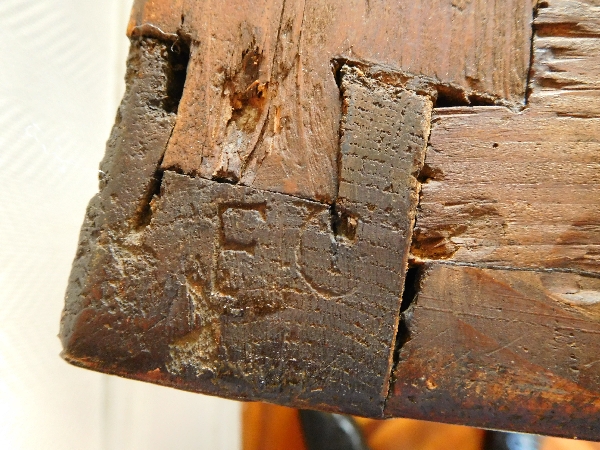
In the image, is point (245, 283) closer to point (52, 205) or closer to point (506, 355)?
point (506, 355)

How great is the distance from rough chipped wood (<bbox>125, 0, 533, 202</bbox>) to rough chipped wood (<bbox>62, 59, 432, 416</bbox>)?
2.3 inches

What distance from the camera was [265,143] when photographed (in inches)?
43.9

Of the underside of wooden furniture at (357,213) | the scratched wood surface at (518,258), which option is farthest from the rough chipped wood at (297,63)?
the scratched wood surface at (518,258)

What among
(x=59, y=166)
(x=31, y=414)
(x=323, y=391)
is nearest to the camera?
(x=323, y=391)

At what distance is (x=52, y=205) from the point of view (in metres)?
1.70

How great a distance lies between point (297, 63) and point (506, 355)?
898 millimetres

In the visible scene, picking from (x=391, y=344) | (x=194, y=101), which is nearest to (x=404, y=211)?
(x=391, y=344)

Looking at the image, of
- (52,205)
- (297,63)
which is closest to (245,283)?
(297,63)

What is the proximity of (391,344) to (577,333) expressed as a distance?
46 centimetres

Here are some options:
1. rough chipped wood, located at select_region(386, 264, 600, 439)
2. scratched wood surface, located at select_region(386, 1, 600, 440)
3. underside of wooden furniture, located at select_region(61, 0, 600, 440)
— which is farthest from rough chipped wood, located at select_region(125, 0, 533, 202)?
rough chipped wood, located at select_region(386, 264, 600, 439)

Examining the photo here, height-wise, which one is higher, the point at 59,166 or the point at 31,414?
the point at 59,166

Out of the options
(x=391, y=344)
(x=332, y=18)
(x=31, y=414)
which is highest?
(x=332, y=18)

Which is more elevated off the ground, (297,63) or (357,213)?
(297,63)

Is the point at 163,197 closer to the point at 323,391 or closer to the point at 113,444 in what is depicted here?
the point at 323,391
